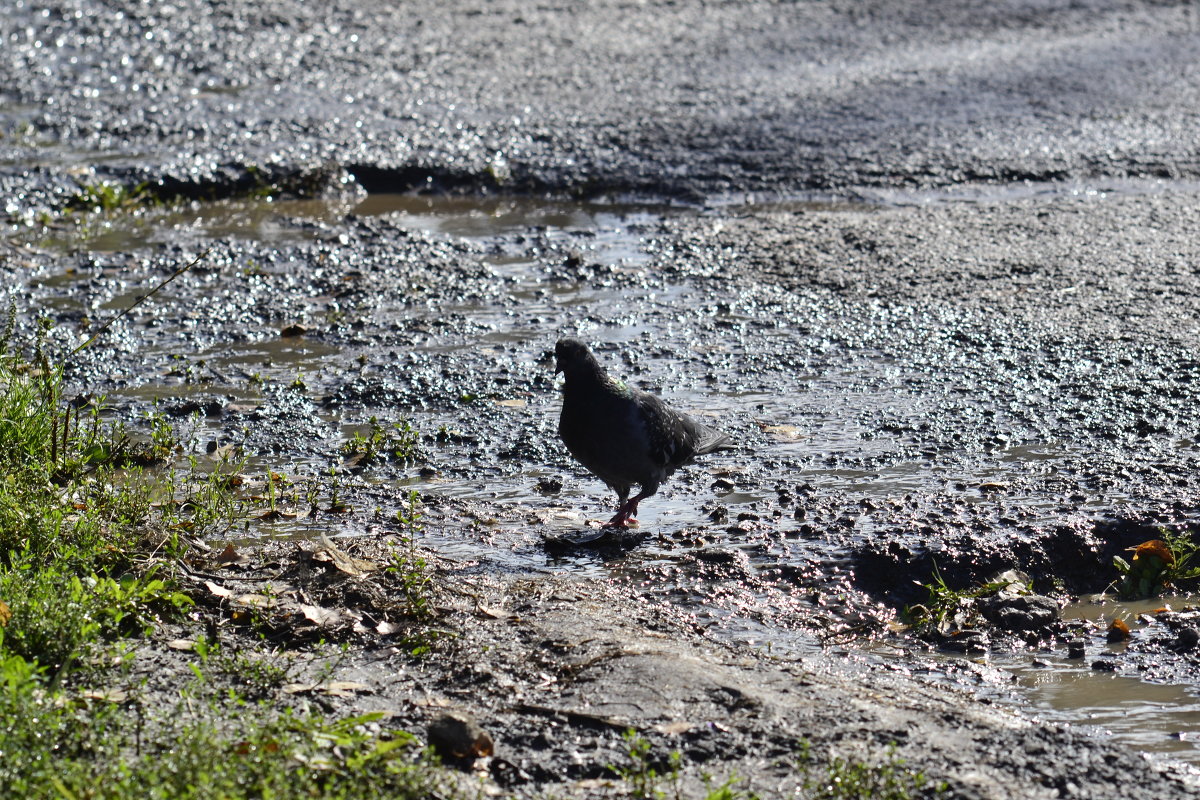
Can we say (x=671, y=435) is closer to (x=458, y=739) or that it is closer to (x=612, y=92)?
(x=458, y=739)

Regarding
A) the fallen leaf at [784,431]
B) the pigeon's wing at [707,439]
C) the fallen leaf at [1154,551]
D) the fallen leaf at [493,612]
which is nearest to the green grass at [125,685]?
the fallen leaf at [493,612]

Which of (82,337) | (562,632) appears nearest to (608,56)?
(82,337)

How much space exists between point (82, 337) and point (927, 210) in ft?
17.6

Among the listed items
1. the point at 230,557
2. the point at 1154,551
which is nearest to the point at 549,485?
the point at 230,557

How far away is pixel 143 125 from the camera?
9.72 m

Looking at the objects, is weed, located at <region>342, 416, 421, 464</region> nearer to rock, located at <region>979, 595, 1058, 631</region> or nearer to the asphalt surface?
rock, located at <region>979, 595, 1058, 631</region>

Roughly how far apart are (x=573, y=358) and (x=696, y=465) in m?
0.88

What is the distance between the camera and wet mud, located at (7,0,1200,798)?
12.7 feet

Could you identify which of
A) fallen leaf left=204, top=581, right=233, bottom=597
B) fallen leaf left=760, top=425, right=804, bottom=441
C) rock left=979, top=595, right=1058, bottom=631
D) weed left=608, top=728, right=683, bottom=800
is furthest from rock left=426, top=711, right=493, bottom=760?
fallen leaf left=760, top=425, right=804, bottom=441

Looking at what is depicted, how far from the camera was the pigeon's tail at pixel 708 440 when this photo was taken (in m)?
5.29

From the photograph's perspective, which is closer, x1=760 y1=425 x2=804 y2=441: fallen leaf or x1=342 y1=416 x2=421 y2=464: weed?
x1=342 y1=416 x2=421 y2=464: weed

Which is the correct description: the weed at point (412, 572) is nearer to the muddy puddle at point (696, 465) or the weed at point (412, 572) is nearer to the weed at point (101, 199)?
the muddy puddle at point (696, 465)

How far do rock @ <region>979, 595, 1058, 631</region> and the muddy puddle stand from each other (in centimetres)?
18

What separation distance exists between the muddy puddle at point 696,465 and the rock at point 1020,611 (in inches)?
7.3
